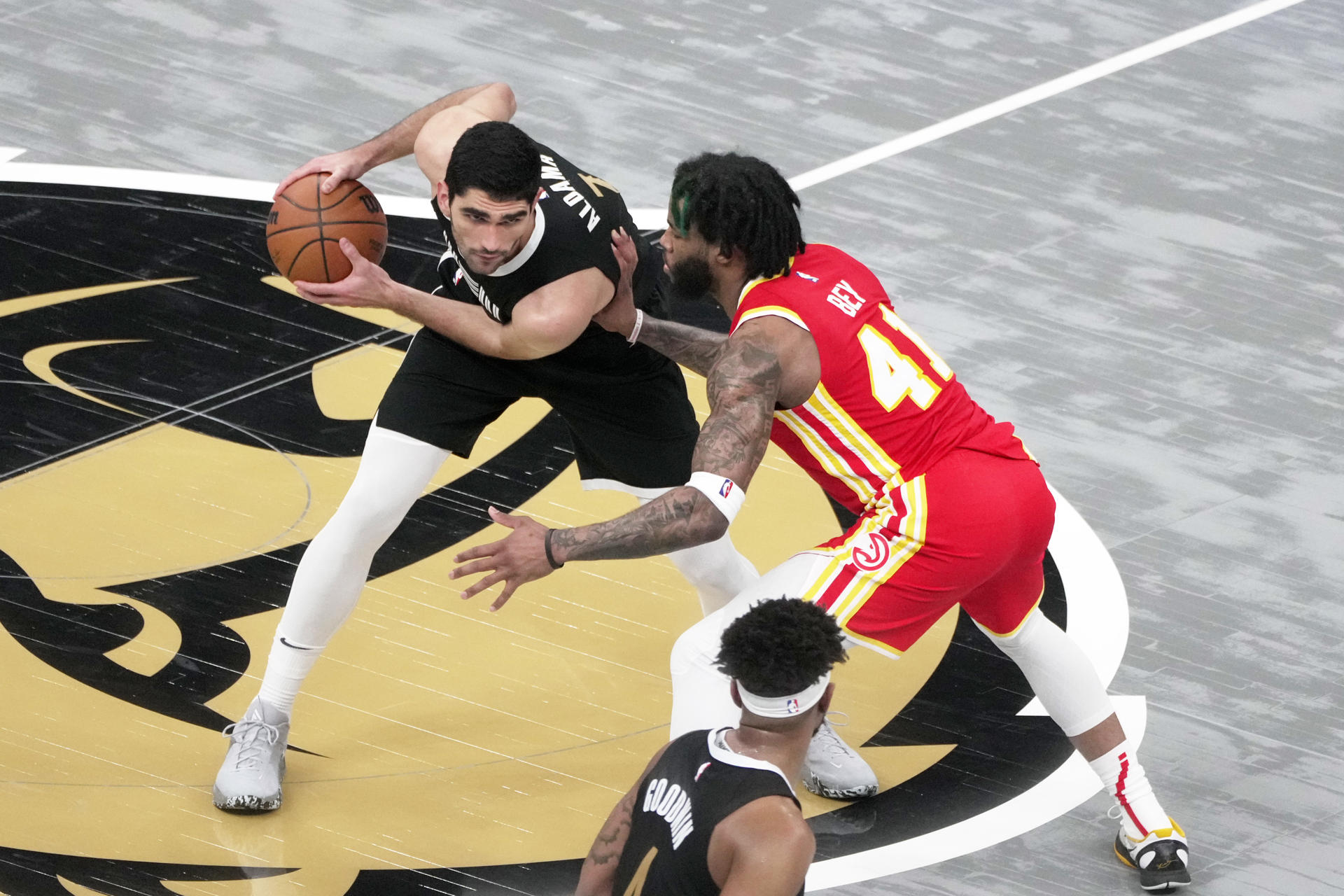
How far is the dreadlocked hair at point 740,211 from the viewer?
524 centimetres

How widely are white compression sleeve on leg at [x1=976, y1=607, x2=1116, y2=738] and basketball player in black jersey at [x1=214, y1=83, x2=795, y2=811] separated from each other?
0.98 meters

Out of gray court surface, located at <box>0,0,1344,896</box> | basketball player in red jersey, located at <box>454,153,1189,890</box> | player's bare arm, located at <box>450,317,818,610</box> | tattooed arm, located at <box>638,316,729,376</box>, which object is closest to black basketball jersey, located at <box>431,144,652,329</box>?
tattooed arm, located at <box>638,316,729,376</box>

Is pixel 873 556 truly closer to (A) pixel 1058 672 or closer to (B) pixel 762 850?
(A) pixel 1058 672

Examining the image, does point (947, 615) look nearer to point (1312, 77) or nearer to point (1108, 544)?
point (1108, 544)

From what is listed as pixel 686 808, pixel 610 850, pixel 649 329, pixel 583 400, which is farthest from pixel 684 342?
pixel 686 808

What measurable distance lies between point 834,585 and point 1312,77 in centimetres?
833

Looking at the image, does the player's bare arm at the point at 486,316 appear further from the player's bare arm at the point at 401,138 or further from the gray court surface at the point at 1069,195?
the gray court surface at the point at 1069,195

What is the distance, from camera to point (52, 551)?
22.9ft

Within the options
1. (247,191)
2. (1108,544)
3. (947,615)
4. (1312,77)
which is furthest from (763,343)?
(1312,77)

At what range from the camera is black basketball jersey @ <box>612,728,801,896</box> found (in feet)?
12.7

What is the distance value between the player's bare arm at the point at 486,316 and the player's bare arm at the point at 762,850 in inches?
83.1

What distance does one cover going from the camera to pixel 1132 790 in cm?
570

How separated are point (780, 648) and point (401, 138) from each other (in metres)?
2.96

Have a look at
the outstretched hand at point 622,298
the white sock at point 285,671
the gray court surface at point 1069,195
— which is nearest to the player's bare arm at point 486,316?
the outstretched hand at point 622,298
